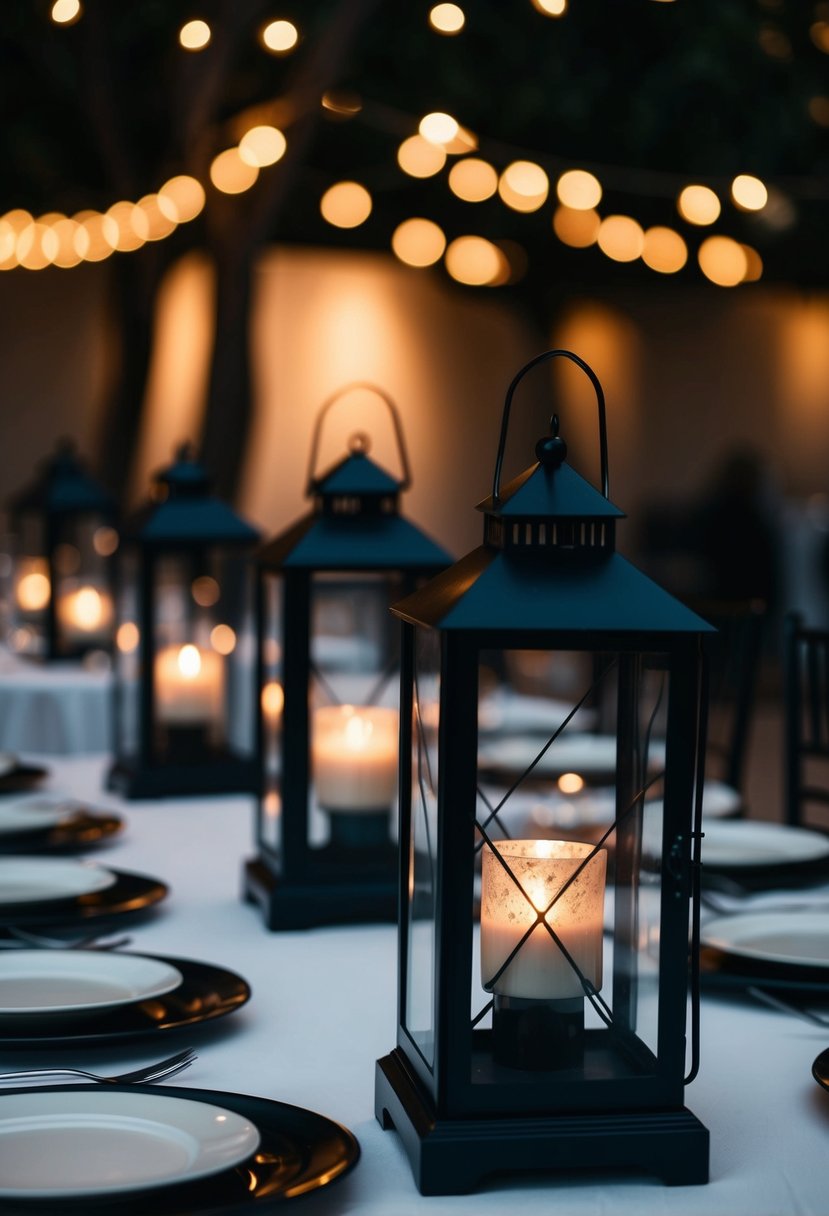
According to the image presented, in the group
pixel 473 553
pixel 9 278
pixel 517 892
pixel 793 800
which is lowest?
pixel 793 800

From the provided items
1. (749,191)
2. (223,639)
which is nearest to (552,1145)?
(223,639)

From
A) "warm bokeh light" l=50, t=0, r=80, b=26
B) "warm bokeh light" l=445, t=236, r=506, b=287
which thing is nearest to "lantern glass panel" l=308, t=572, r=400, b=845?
"warm bokeh light" l=50, t=0, r=80, b=26

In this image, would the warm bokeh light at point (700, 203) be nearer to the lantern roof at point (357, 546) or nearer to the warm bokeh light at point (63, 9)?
the warm bokeh light at point (63, 9)

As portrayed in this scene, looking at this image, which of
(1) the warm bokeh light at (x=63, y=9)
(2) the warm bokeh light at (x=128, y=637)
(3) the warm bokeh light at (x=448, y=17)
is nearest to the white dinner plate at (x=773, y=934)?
(2) the warm bokeh light at (x=128, y=637)

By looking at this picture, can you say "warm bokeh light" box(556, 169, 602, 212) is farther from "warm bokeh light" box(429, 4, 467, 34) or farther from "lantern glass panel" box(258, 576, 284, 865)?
"lantern glass panel" box(258, 576, 284, 865)

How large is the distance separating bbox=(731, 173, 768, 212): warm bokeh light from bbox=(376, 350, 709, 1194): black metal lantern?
2999 mm

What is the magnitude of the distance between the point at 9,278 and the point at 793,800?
23.4 ft

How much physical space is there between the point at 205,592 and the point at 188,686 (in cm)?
19

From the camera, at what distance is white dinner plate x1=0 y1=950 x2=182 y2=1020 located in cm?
106

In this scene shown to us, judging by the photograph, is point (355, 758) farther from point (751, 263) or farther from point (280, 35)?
point (751, 263)

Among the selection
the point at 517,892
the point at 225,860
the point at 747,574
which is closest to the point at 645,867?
the point at 517,892

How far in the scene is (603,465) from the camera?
2.83ft

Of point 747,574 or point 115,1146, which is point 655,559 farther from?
point 115,1146

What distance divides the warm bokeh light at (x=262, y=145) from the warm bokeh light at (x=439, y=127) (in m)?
1.19
